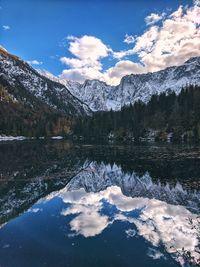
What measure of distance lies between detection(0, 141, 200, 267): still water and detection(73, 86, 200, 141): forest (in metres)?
94.6

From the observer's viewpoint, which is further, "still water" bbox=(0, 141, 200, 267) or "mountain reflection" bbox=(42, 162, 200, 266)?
"mountain reflection" bbox=(42, 162, 200, 266)

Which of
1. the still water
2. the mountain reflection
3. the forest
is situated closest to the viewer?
the still water

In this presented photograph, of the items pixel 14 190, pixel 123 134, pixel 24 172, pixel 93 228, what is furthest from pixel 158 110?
pixel 93 228

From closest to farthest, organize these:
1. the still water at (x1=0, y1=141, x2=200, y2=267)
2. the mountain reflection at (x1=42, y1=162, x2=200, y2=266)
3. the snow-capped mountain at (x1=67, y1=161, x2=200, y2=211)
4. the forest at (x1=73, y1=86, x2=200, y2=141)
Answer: the still water at (x1=0, y1=141, x2=200, y2=267) → the mountain reflection at (x1=42, y1=162, x2=200, y2=266) → the snow-capped mountain at (x1=67, y1=161, x2=200, y2=211) → the forest at (x1=73, y1=86, x2=200, y2=141)

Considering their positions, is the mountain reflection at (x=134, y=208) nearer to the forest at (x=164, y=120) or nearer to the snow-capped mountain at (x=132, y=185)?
the snow-capped mountain at (x=132, y=185)

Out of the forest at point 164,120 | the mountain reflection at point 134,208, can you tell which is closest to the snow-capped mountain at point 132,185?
the mountain reflection at point 134,208

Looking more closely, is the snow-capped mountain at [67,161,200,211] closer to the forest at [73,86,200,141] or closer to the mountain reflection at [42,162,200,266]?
the mountain reflection at [42,162,200,266]

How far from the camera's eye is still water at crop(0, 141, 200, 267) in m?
18.4

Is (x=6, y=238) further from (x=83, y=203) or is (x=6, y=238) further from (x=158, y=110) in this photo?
(x=158, y=110)

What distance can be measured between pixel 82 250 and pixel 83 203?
43.7ft

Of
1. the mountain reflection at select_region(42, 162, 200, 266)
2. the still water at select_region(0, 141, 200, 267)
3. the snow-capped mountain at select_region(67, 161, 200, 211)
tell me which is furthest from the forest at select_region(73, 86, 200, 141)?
the mountain reflection at select_region(42, 162, 200, 266)

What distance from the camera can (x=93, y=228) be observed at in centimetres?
2406

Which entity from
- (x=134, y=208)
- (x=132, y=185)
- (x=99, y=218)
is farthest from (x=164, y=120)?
(x=99, y=218)

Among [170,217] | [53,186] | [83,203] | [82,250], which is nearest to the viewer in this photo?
[82,250]
